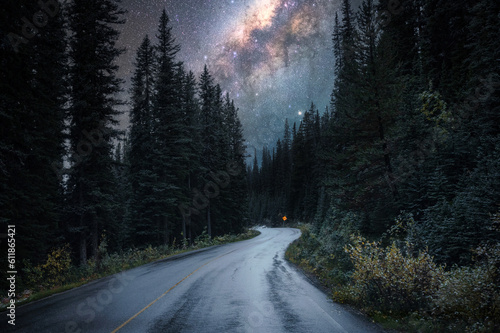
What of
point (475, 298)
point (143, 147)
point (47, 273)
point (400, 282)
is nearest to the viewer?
Result: point (475, 298)

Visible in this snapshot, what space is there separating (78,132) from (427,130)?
19899 millimetres

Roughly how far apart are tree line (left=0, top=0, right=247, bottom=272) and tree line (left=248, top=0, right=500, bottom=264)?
47.9ft

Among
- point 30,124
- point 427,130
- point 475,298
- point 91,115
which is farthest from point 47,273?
point 427,130

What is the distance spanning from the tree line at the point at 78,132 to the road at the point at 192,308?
505 cm

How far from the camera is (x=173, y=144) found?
1046 inches

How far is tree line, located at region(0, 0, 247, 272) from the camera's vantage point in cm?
1191

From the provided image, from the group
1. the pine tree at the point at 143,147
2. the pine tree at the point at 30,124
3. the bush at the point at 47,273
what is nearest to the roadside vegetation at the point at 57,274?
the bush at the point at 47,273

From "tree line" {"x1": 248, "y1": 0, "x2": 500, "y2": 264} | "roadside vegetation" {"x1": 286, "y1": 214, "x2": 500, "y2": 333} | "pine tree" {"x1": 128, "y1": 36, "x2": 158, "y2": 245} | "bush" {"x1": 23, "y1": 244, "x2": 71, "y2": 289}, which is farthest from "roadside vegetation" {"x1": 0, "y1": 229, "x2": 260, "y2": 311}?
"tree line" {"x1": 248, "y1": 0, "x2": 500, "y2": 264}

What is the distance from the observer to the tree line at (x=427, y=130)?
30.9 feet

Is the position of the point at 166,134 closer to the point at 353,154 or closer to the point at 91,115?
the point at 91,115

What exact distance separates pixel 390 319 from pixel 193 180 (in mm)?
29375

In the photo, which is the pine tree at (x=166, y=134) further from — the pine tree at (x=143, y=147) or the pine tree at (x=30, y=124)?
the pine tree at (x=30, y=124)

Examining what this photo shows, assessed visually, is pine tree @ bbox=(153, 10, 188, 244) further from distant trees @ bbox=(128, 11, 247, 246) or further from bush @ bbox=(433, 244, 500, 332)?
→ bush @ bbox=(433, 244, 500, 332)

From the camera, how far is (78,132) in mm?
16562
